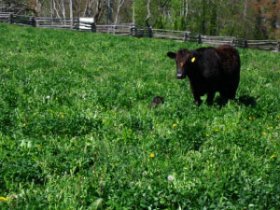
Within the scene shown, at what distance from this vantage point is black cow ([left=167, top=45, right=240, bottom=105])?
9992mm

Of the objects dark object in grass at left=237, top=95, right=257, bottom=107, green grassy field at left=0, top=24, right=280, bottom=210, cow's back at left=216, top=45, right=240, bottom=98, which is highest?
cow's back at left=216, top=45, right=240, bottom=98

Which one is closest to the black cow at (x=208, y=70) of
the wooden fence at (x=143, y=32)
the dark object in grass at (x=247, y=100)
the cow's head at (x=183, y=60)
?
the cow's head at (x=183, y=60)

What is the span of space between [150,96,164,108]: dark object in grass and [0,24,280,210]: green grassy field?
6.7 inches

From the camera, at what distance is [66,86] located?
10938mm

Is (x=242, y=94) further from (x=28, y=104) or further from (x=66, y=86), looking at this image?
(x=28, y=104)

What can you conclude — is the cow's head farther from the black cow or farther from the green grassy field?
the green grassy field

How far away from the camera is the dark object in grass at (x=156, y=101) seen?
378 inches

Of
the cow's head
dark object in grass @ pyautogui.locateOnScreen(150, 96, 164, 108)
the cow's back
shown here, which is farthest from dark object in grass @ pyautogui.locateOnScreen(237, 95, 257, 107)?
dark object in grass @ pyautogui.locateOnScreen(150, 96, 164, 108)

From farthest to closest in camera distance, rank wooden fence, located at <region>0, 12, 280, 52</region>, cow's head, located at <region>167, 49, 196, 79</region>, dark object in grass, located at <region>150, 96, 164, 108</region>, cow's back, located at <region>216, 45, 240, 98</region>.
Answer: wooden fence, located at <region>0, 12, 280, 52</region>, cow's back, located at <region>216, 45, 240, 98</region>, cow's head, located at <region>167, 49, 196, 79</region>, dark object in grass, located at <region>150, 96, 164, 108</region>

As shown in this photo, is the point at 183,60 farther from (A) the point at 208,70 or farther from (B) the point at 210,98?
(B) the point at 210,98

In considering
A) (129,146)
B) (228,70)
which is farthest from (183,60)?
(129,146)

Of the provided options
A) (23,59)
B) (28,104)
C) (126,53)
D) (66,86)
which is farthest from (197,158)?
(126,53)

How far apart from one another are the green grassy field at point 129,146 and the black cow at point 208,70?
490 mm

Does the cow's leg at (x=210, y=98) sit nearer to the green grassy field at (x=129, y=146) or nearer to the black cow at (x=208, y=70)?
the black cow at (x=208, y=70)
